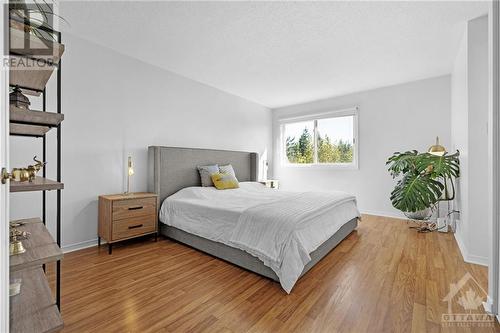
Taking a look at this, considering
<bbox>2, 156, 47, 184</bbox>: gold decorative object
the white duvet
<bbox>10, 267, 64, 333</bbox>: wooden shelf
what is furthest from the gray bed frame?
<bbox>2, 156, 47, 184</bbox>: gold decorative object

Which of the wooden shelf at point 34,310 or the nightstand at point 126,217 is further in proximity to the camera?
the nightstand at point 126,217

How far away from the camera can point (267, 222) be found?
210 cm

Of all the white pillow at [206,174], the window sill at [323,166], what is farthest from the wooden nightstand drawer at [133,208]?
the window sill at [323,166]

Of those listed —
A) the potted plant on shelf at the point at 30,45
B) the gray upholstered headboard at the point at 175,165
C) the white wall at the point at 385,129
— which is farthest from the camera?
the white wall at the point at 385,129

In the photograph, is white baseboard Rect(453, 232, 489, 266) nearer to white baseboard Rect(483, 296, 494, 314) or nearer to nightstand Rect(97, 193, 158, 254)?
white baseboard Rect(483, 296, 494, 314)

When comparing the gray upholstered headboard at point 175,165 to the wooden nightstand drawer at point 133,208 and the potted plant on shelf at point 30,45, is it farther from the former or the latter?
the potted plant on shelf at point 30,45

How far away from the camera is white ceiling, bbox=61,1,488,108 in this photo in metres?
2.22

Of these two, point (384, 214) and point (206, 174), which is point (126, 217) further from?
point (384, 214)

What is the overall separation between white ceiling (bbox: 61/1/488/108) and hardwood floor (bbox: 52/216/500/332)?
2492 millimetres

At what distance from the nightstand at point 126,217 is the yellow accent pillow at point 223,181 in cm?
96

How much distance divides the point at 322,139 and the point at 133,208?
13.4 feet

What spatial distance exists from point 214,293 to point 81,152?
2297 millimetres

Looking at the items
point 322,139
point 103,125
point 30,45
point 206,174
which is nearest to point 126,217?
point 103,125

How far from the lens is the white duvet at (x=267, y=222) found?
193cm
